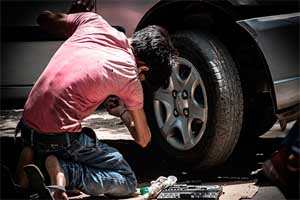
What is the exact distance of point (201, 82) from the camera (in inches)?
178

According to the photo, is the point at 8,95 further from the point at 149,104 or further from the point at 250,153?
the point at 250,153

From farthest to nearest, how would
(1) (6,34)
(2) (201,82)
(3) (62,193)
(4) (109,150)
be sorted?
(1) (6,34)
(2) (201,82)
(4) (109,150)
(3) (62,193)

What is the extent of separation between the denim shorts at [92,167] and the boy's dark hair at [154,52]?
0.52m

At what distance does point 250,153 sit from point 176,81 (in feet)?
3.37

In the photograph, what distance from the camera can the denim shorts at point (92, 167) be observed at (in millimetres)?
3934

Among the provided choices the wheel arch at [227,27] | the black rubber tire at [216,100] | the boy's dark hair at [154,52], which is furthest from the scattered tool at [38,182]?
the wheel arch at [227,27]

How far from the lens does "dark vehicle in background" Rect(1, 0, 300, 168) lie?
14.0ft

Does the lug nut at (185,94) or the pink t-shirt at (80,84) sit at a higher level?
the pink t-shirt at (80,84)

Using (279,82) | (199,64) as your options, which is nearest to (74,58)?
(199,64)

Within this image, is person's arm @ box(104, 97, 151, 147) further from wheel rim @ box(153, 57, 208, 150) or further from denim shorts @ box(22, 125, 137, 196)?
wheel rim @ box(153, 57, 208, 150)

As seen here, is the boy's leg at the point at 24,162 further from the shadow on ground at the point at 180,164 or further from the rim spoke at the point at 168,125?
the rim spoke at the point at 168,125

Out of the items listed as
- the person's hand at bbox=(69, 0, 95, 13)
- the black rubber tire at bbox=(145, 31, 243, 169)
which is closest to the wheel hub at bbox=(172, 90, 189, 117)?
the black rubber tire at bbox=(145, 31, 243, 169)

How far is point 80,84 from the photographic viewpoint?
148 inches

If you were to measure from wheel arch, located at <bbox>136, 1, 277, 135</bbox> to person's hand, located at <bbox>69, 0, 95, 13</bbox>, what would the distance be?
14.9 inches
